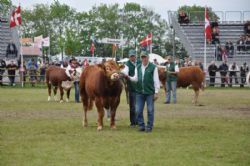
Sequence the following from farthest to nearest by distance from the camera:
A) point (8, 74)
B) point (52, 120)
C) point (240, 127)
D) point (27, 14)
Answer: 1. point (27, 14)
2. point (8, 74)
3. point (52, 120)
4. point (240, 127)

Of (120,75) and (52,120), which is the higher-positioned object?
(120,75)

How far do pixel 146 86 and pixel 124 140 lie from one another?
7.44 ft

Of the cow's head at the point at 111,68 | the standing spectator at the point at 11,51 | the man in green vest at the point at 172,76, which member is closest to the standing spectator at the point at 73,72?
the man in green vest at the point at 172,76

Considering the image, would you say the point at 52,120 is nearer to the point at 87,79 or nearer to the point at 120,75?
the point at 87,79

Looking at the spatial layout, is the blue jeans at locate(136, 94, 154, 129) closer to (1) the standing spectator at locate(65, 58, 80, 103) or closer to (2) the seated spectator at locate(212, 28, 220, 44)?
(1) the standing spectator at locate(65, 58, 80, 103)

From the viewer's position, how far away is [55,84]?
26.8 metres

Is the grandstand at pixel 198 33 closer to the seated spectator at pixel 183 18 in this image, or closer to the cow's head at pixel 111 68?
the seated spectator at pixel 183 18

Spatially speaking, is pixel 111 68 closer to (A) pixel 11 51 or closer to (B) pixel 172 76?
(B) pixel 172 76

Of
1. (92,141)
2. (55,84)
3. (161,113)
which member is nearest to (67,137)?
(92,141)

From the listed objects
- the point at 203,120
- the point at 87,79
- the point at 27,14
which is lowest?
the point at 203,120

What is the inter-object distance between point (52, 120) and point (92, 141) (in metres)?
4.92

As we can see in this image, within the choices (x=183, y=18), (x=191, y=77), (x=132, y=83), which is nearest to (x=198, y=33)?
(x=183, y=18)

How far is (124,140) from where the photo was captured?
12.9 m

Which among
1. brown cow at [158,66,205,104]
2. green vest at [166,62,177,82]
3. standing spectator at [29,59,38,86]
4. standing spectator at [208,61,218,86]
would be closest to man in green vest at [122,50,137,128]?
green vest at [166,62,177,82]
